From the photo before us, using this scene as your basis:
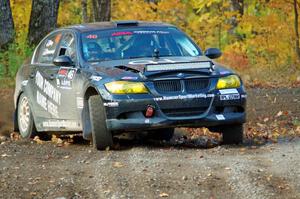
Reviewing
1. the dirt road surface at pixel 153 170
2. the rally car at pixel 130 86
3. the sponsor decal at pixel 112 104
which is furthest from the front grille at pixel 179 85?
the dirt road surface at pixel 153 170

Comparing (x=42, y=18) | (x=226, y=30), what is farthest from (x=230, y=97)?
(x=226, y=30)

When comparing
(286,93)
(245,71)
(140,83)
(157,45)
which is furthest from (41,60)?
(245,71)

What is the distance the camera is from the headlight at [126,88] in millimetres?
9664

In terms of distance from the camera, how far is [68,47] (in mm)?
11438

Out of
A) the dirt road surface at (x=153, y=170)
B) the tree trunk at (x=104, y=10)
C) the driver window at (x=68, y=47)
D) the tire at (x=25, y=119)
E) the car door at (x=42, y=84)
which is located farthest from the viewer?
the tree trunk at (x=104, y=10)

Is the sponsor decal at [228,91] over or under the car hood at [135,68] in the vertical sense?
under

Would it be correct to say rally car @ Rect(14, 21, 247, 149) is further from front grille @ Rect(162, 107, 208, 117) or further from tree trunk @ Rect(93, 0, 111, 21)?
tree trunk @ Rect(93, 0, 111, 21)

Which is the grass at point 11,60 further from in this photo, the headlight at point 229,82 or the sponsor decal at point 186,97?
the sponsor decal at point 186,97

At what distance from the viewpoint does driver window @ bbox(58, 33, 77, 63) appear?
36.5 feet

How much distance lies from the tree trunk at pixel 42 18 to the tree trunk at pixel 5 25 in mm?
627

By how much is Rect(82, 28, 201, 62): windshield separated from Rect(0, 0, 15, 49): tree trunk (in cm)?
1055

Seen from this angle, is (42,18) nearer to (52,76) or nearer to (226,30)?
(226,30)

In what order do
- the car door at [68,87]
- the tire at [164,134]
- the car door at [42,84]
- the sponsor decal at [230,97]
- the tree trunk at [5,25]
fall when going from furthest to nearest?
the tree trunk at [5,25] → the tire at [164,134] → the car door at [42,84] → the car door at [68,87] → the sponsor decal at [230,97]

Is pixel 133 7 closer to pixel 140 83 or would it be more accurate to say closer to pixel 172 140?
pixel 172 140
